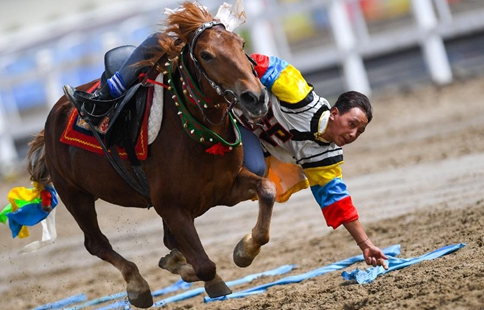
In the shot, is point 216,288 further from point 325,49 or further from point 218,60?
point 325,49

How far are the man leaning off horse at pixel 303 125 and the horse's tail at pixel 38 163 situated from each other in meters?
1.15

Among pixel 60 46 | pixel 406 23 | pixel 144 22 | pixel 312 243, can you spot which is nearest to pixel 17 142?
pixel 60 46

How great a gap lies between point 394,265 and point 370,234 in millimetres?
1479

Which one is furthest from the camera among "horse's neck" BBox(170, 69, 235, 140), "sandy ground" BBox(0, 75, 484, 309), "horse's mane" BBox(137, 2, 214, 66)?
"sandy ground" BBox(0, 75, 484, 309)

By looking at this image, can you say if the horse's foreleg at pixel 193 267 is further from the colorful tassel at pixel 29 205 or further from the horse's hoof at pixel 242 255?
the colorful tassel at pixel 29 205

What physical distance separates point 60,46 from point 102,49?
1.43 metres

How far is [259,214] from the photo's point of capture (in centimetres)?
464

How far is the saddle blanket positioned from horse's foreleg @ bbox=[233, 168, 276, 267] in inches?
21.1

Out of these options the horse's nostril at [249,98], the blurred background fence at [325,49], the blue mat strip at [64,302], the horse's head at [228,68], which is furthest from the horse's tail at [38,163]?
the blurred background fence at [325,49]

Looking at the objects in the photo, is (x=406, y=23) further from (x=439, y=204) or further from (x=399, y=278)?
(x=399, y=278)

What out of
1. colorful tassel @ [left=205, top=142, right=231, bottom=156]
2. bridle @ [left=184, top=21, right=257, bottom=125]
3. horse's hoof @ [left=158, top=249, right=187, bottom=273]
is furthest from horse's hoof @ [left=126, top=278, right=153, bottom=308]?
bridle @ [left=184, top=21, right=257, bottom=125]

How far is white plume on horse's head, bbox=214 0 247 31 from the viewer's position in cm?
447

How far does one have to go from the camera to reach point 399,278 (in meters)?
4.79

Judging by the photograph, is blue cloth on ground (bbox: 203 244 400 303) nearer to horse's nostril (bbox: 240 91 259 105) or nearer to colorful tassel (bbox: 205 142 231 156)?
colorful tassel (bbox: 205 142 231 156)
